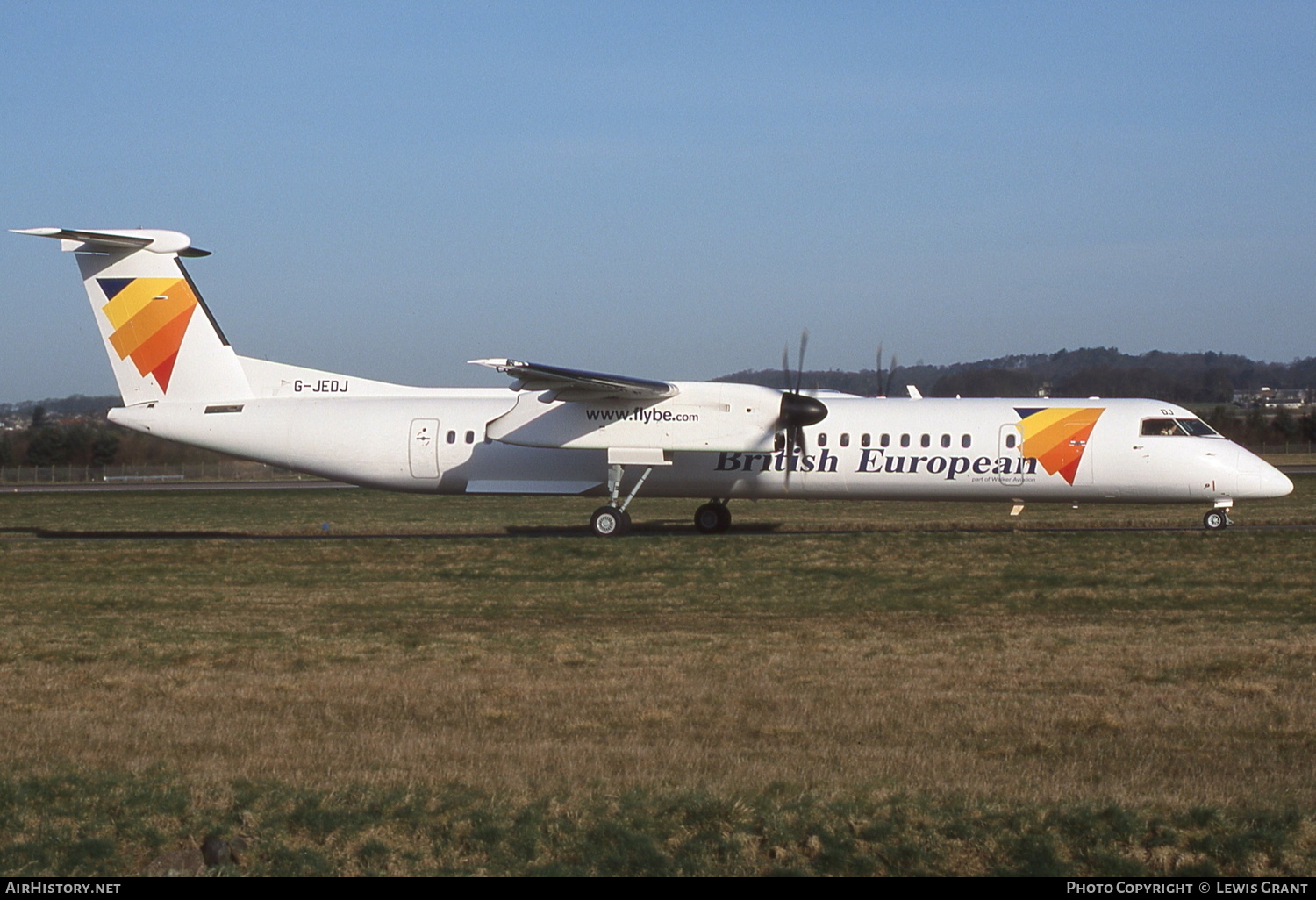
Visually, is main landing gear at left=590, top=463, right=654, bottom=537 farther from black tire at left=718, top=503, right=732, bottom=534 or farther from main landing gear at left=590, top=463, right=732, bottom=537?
black tire at left=718, top=503, right=732, bottom=534

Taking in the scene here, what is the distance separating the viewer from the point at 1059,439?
81.3 ft

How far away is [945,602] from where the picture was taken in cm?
1650

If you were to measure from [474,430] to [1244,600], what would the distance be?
15.8 metres

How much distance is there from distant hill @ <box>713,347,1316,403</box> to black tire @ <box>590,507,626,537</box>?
152 inches

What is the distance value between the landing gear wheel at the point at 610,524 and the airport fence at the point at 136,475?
147 feet

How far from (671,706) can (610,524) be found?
14.5 meters

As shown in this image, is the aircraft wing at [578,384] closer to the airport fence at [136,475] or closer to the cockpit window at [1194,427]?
the cockpit window at [1194,427]

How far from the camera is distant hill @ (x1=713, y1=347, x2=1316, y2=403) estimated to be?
4422 centimetres

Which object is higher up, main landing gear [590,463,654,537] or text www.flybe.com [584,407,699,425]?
text www.flybe.com [584,407,699,425]

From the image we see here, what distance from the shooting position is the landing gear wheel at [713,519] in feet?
88.2

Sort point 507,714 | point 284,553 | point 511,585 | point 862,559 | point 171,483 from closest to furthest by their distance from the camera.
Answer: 1. point 507,714
2. point 511,585
3. point 862,559
4. point 284,553
5. point 171,483

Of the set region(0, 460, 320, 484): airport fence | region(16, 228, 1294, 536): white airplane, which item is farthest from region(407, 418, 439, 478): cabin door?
region(0, 460, 320, 484): airport fence

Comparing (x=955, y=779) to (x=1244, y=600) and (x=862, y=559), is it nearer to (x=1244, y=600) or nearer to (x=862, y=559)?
(x=1244, y=600)
